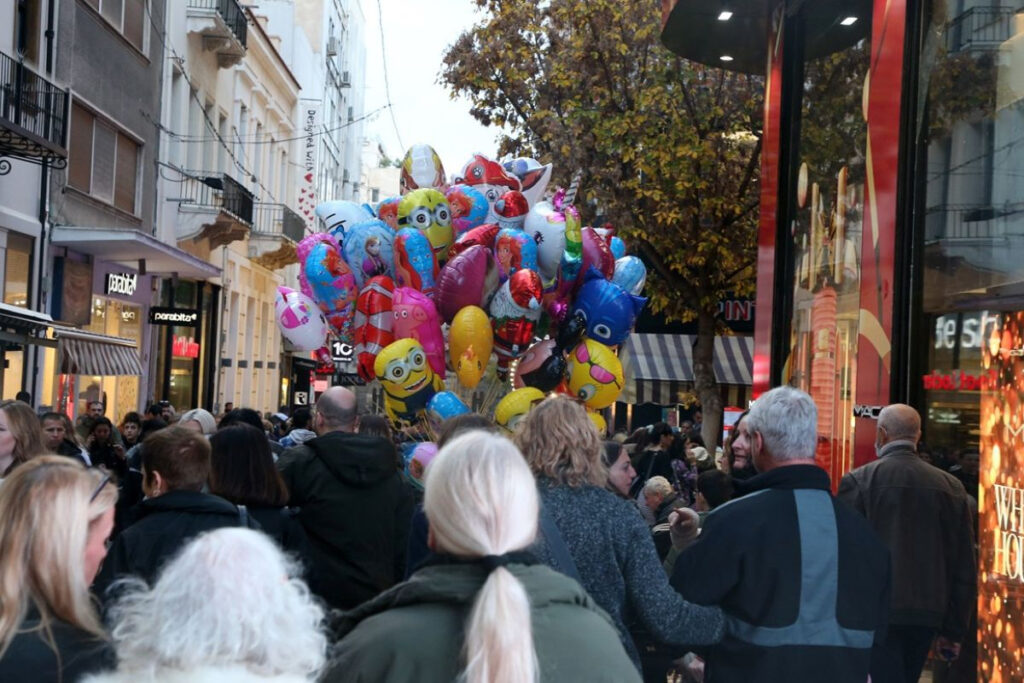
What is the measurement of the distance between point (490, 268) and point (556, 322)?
96 centimetres

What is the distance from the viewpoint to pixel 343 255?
46.1ft

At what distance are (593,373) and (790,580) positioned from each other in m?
8.55

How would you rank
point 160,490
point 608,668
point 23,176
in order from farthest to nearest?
point 23,176 → point 160,490 → point 608,668

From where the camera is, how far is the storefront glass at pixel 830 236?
11.1 meters

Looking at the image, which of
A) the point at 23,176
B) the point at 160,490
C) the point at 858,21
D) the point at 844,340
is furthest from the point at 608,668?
the point at 23,176

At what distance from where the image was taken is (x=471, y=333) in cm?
1270

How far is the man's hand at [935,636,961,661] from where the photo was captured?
24.3 ft

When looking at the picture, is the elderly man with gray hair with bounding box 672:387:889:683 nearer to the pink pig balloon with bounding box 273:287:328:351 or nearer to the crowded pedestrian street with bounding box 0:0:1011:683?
the crowded pedestrian street with bounding box 0:0:1011:683

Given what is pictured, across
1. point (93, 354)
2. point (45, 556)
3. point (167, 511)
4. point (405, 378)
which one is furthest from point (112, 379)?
point (45, 556)

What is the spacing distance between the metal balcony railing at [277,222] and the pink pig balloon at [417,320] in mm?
23480

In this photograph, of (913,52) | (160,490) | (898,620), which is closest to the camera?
(160,490)

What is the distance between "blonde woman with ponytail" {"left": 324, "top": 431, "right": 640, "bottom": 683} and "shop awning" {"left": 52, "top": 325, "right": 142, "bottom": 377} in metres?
15.7

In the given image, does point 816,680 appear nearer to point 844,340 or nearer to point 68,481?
point 68,481

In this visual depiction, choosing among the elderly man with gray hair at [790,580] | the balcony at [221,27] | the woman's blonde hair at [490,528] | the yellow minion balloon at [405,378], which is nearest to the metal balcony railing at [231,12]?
the balcony at [221,27]
